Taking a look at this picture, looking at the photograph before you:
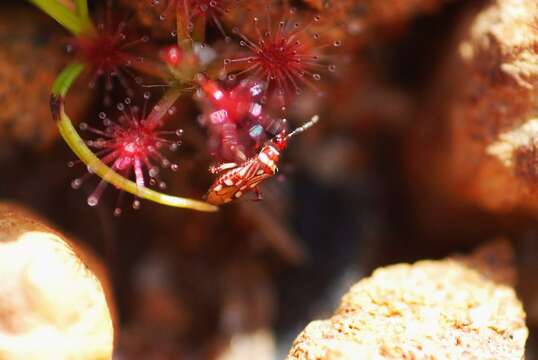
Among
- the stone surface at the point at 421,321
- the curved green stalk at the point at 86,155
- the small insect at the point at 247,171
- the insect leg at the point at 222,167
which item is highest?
the curved green stalk at the point at 86,155

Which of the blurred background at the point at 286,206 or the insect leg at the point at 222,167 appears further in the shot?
the blurred background at the point at 286,206

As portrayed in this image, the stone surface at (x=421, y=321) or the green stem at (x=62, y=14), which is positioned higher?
the green stem at (x=62, y=14)

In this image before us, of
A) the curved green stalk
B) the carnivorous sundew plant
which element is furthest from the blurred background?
the curved green stalk

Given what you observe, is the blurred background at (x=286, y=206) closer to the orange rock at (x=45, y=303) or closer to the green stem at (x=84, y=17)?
the green stem at (x=84, y=17)

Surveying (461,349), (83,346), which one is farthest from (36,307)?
(461,349)

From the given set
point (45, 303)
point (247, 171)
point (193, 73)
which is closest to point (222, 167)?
point (247, 171)

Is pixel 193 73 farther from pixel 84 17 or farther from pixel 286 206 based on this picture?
pixel 286 206

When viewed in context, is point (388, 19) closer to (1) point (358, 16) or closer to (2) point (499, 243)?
(1) point (358, 16)

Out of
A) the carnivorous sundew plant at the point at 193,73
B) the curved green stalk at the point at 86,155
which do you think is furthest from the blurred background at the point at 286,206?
→ the curved green stalk at the point at 86,155

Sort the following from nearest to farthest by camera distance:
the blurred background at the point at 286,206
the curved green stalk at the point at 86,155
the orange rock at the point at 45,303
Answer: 1. the orange rock at the point at 45,303
2. the curved green stalk at the point at 86,155
3. the blurred background at the point at 286,206
